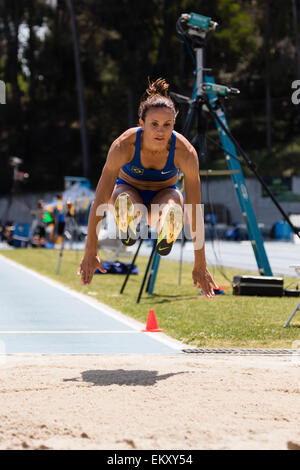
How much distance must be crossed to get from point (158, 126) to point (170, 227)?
962mm

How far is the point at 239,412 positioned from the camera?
16.9 feet

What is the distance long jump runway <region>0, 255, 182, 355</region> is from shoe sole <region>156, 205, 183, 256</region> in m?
1.54

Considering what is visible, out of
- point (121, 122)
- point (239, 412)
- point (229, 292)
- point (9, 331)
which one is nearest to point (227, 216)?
point (121, 122)

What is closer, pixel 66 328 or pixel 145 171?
pixel 145 171

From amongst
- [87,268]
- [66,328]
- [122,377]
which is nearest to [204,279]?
[87,268]

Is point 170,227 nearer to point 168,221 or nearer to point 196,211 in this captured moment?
point 168,221

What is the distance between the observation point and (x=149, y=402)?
17.9 ft

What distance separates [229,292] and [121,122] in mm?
35995

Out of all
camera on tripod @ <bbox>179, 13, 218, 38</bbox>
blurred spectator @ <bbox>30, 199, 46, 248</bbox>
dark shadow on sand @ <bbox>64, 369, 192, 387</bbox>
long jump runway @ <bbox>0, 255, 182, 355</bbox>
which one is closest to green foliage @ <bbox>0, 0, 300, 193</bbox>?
blurred spectator @ <bbox>30, 199, 46, 248</bbox>

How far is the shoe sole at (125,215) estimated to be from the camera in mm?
7220

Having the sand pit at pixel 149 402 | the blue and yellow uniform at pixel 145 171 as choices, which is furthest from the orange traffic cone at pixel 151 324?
the blue and yellow uniform at pixel 145 171

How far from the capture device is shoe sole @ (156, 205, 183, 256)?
22.8 ft

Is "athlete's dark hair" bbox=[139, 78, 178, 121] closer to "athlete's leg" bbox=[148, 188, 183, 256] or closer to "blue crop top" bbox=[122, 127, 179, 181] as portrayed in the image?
"blue crop top" bbox=[122, 127, 179, 181]
